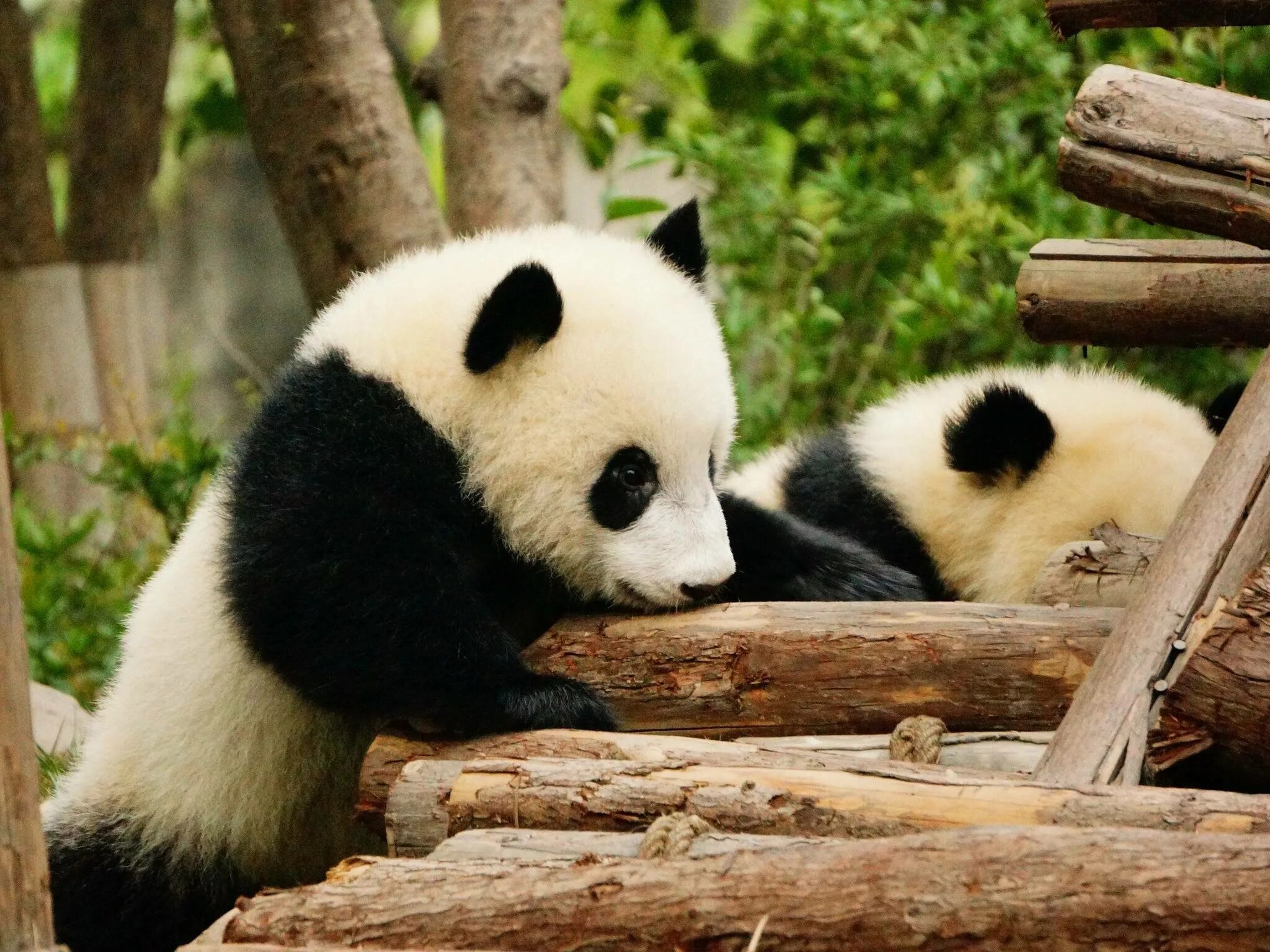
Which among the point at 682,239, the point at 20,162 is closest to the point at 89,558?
the point at 20,162

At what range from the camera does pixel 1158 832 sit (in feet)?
6.37

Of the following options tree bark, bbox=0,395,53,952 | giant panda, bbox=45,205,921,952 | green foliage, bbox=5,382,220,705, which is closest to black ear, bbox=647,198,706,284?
giant panda, bbox=45,205,921,952

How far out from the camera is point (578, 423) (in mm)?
3037

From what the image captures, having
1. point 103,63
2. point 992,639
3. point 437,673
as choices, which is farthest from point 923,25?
point 437,673

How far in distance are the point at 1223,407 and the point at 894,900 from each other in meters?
2.46

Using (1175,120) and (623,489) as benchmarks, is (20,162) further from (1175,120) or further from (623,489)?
(1175,120)

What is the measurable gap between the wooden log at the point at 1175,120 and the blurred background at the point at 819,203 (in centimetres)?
223

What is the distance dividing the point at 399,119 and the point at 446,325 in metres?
Result: 1.80

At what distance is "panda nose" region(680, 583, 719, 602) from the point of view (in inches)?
119

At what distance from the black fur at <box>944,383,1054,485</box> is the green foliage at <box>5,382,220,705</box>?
8.28ft

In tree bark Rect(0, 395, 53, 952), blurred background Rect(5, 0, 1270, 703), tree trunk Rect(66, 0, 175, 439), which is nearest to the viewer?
tree bark Rect(0, 395, 53, 952)

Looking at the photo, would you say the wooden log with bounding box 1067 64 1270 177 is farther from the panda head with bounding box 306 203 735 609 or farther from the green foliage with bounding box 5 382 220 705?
the green foliage with bounding box 5 382 220 705

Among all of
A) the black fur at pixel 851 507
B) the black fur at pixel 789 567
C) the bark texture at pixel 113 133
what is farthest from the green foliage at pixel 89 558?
the black fur at pixel 789 567

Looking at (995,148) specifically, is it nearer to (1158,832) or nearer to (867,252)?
(867,252)
